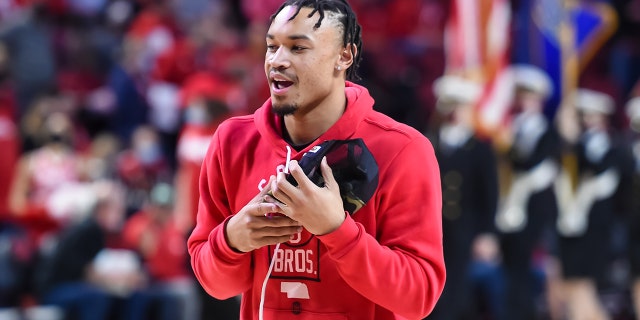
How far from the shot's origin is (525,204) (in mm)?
8898

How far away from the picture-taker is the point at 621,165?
9.11 metres

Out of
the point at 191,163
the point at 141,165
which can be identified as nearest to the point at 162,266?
the point at 191,163

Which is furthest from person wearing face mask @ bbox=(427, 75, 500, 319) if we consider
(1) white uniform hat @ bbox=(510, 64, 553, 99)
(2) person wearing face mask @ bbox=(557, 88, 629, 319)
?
(1) white uniform hat @ bbox=(510, 64, 553, 99)

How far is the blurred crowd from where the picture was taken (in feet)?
24.7

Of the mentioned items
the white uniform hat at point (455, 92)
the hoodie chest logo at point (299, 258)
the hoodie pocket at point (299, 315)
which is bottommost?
the hoodie pocket at point (299, 315)

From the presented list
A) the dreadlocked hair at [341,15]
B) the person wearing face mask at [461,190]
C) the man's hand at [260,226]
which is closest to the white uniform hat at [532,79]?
the person wearing face mask at [461,190]

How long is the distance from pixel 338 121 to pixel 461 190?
5.30 meters

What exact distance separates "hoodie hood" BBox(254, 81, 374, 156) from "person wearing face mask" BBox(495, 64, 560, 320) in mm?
5770

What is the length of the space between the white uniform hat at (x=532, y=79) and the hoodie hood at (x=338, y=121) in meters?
6.62

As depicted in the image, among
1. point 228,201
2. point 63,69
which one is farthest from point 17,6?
point 228,201

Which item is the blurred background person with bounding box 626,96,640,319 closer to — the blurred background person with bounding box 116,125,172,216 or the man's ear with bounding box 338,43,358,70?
the blurred background person with bounding box 116,125,172,216

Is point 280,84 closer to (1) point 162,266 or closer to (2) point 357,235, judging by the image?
(2) point 357,235

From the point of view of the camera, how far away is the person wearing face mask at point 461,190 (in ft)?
26.0

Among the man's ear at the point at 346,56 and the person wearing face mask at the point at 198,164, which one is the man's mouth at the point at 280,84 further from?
the person wearing face mask at the point at 198,164
